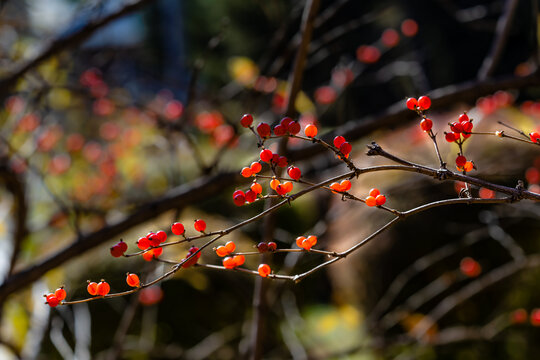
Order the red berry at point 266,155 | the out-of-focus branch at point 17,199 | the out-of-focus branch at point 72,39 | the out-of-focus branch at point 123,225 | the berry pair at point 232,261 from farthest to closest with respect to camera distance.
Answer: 1. the out-of-focus branch at point 17,199
2. the out-of-focus branch at point 72,39
3. the out-of-focus branch at point 123,225
4. the berry pair at point 232,261
5. the red berry at point 266,155

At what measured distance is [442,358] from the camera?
2.81m

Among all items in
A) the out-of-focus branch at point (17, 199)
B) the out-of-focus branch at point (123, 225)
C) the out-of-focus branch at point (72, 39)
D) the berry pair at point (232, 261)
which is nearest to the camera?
the berry pair at point (232, 261)

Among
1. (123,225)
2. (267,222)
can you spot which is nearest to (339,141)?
(267,222)

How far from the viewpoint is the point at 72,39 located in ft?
5.97

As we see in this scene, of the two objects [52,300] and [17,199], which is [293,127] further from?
[17,199]

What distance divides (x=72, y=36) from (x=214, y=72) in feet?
21.1

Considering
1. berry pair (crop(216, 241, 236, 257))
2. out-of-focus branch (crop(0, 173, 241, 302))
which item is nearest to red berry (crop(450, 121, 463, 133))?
berry pair (crop(216, 241, 236, 257))

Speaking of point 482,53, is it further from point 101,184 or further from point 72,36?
point 72,36

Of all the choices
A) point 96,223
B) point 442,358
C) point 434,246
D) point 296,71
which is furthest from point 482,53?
point 296,71

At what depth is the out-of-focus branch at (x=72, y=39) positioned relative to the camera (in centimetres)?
179

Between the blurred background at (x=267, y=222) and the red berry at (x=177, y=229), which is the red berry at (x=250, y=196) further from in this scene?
the blurred background at (x=267, y=222)

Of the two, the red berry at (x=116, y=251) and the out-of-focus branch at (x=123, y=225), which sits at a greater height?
the out-of-focus branch at (x=123, y=225)

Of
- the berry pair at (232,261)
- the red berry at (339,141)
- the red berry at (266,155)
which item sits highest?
the red berry at (266,155)

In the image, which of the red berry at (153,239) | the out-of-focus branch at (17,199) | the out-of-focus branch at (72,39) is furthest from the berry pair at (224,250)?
the out-of-focus branch at (17,199)
